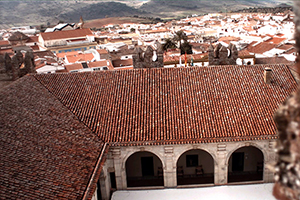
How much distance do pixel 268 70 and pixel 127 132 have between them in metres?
8.54

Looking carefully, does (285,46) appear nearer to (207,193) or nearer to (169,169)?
(207,193)

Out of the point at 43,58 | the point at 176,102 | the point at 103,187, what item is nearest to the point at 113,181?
the point at 103,187

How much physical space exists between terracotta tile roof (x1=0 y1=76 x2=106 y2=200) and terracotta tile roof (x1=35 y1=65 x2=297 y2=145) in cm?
106

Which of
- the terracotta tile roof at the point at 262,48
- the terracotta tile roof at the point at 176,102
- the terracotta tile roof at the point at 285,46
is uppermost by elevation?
the terracotta tile roof at the point at 176,102

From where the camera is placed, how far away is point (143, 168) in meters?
19.0

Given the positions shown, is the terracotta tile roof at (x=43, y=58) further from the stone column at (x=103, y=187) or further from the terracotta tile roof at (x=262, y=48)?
the stone column at (x=103, y=187)

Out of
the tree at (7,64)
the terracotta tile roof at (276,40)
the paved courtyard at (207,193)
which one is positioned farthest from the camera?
the terracotta tile roof at (276,40)

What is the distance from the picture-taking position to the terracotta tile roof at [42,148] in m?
11.1

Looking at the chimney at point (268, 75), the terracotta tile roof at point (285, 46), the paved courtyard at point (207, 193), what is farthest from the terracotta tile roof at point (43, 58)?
the chimney at point (268, 75)

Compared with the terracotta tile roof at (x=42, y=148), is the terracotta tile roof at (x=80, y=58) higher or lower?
lower

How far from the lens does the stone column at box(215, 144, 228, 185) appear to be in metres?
16.5

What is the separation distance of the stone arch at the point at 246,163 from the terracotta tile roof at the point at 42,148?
311 inches

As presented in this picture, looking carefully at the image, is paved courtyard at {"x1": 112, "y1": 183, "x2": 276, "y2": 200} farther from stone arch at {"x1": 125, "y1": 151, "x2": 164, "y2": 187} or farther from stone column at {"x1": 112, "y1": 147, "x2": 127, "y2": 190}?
stone arch at {"x1": 125, "y1": 151, "x2": 164, "y2": 187}

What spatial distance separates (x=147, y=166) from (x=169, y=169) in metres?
2.54
